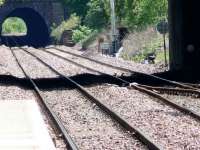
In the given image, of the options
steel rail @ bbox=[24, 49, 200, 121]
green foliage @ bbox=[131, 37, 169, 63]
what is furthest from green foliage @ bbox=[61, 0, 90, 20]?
steel rail @ bbox=[24, 49, 200, 121]

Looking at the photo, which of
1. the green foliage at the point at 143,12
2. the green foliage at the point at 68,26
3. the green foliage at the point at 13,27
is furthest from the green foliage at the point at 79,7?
the green foliage at the point at 13,27

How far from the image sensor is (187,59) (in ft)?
86.8

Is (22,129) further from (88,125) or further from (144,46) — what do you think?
(144,46)

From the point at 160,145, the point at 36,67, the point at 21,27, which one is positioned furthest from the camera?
the point at 21,27

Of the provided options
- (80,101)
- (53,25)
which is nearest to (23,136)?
(80,101)

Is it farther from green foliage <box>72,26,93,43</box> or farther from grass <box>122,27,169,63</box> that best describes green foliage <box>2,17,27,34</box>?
grass <box>122,27,169,63</box>

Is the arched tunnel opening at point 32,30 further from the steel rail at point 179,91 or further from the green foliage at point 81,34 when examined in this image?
the steel rail at point 179,91

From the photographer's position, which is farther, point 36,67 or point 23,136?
point 36,67

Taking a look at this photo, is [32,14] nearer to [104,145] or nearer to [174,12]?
[174,12]

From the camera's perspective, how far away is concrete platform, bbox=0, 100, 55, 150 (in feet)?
33.6

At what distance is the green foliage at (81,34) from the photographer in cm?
6588

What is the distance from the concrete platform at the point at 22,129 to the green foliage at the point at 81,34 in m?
49.9

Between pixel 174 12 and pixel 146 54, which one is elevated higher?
pixel 174 12

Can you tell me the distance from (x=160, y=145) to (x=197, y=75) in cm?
1424
